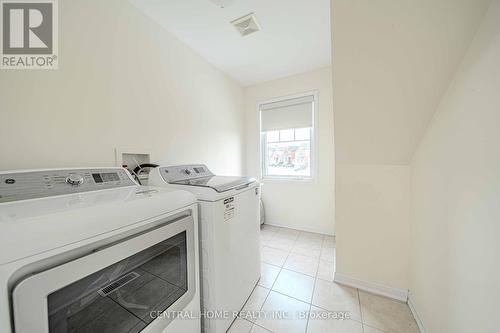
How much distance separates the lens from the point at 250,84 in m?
2.99

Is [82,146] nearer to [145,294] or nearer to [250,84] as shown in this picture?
[145,294]

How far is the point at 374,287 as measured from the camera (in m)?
1.54

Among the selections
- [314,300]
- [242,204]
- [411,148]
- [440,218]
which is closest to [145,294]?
[242,204]

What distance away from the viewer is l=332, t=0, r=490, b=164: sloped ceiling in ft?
2.95

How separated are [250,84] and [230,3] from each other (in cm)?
160

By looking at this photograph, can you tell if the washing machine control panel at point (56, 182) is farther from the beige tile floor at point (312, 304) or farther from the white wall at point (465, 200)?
the white wall at point (465, 200)

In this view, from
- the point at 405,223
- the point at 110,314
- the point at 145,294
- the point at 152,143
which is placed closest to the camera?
the point at 110,314

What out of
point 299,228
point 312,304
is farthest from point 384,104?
point 299,228

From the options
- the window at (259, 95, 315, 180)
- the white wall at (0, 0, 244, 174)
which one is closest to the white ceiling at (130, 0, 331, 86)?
the white wall at (0, 0, 244, 174)

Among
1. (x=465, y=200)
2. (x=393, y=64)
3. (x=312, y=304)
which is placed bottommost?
(x=312, y=304)

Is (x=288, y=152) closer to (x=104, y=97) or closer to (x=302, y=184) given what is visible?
(x=302, y=184)

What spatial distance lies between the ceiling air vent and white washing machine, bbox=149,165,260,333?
145 cm

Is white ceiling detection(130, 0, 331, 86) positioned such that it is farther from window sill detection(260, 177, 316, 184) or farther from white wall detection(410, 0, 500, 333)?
window sill detection(260, 177, 316, 184)

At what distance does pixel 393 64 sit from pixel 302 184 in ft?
6.35
